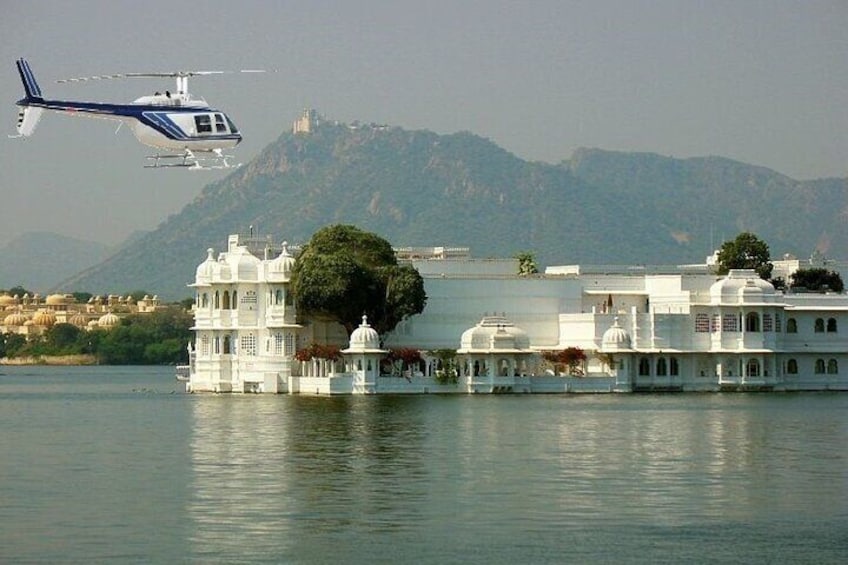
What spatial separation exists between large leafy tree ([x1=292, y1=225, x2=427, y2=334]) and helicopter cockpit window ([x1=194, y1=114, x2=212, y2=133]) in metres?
27.1

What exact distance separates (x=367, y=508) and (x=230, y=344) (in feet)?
175

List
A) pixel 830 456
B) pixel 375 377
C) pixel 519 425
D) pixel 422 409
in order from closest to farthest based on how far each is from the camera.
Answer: pixel 830 456 < pixel 519 425 < pixel 422 409 < pixel 375 377

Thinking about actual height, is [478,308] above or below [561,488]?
above

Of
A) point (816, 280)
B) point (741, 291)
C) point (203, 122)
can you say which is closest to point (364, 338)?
point (741, 291)

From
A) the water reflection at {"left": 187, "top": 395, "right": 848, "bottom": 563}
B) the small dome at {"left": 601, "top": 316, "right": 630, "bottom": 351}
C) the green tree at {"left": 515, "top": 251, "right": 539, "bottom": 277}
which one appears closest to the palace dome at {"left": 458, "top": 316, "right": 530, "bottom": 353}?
the small dome at {"left": 601, "top": 316, "right": 630, "bottom": 351}

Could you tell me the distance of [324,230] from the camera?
8919cm

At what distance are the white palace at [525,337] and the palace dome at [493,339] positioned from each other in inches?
1.6

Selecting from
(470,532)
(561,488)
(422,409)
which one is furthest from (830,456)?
(422,409)

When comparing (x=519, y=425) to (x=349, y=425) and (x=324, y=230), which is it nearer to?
(x=349, y=425)

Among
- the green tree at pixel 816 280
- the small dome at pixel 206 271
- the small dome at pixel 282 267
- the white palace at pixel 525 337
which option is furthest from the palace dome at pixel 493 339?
the green tree at pixel 816 280

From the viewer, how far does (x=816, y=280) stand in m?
102

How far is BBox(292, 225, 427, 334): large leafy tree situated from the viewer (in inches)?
3273

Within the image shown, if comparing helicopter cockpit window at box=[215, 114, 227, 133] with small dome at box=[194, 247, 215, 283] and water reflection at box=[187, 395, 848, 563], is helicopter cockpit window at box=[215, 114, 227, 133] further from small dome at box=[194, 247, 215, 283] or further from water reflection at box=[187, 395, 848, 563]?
small dome at box=[194, 247, 215, 283]

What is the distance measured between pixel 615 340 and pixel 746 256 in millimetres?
18954
